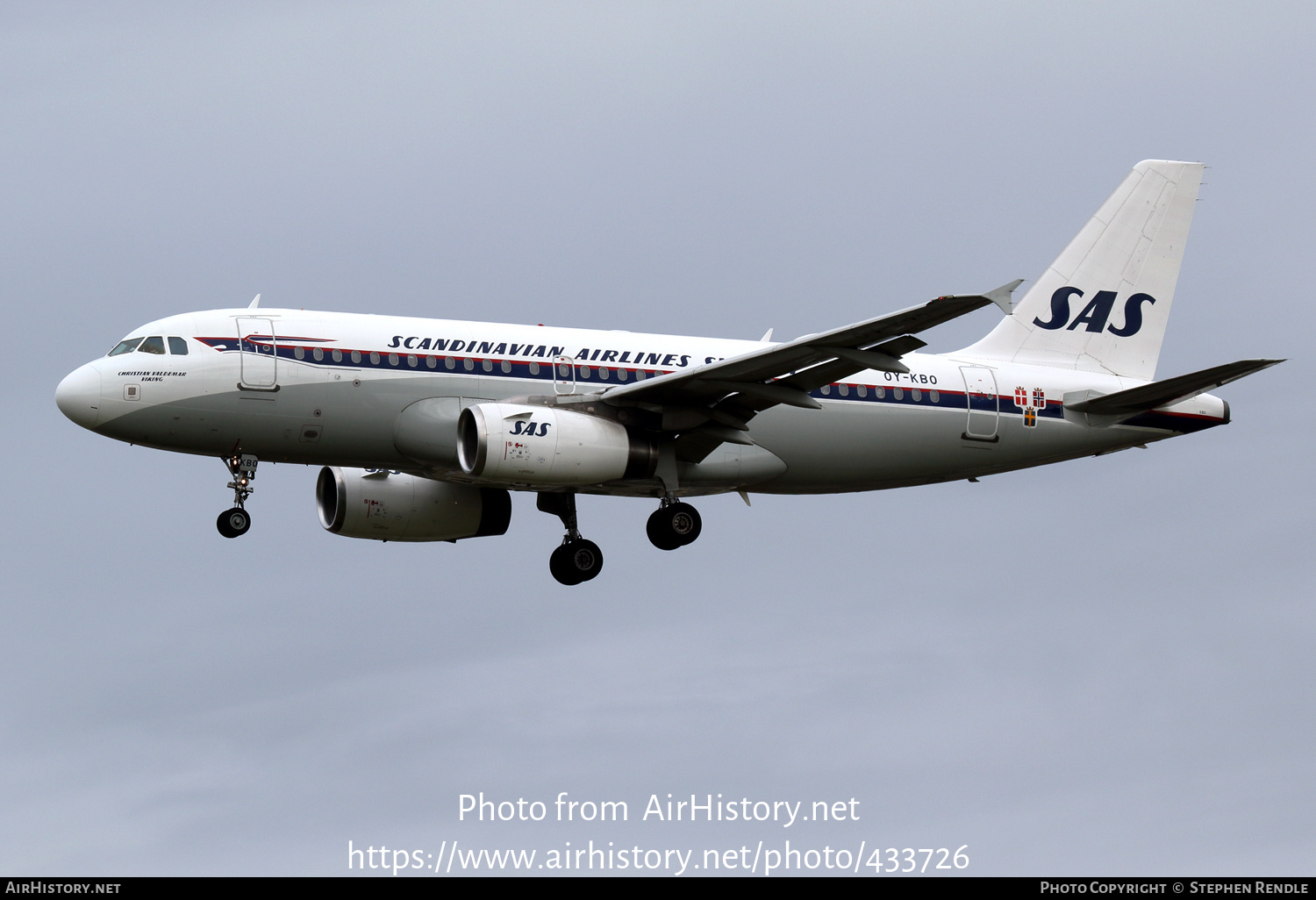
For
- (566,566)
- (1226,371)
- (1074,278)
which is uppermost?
(1074,278)

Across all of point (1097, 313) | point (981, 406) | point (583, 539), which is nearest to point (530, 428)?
point (583, 539)

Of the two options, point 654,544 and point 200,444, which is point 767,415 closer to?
point 654,544

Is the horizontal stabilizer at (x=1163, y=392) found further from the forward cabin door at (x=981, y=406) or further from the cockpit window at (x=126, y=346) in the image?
the cockpit window at (x=126, y=346)

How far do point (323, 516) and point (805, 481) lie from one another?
11.1 m

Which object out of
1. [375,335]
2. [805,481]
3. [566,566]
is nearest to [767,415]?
[805,481]

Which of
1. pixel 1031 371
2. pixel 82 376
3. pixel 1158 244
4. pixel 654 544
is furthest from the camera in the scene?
pixel 1158 244

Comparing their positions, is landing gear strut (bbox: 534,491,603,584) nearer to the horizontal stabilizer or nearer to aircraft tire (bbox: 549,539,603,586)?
aircraft tire (bbox: 549,539,603,586)

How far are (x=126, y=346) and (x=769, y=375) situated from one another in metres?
12.8

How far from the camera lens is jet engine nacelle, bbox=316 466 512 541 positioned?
39.9 m

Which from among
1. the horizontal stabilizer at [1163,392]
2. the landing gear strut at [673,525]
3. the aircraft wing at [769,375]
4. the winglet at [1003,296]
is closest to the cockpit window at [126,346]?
the aircraft wing at [769,375]

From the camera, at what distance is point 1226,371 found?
3538cm

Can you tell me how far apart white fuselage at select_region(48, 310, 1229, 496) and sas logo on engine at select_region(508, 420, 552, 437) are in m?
1.64

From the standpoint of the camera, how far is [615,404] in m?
35.8

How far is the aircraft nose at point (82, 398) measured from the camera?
34250mm
